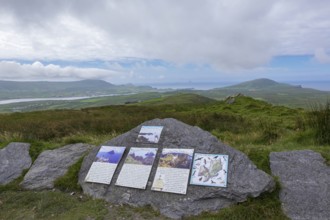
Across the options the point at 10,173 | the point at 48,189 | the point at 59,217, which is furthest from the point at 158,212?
the point at 10,173

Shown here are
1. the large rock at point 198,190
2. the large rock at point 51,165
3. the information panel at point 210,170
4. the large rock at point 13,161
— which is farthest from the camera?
the large rock at point 13,161

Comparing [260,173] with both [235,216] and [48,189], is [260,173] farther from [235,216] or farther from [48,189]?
[48,189]

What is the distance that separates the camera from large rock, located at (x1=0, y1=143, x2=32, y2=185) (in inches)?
259

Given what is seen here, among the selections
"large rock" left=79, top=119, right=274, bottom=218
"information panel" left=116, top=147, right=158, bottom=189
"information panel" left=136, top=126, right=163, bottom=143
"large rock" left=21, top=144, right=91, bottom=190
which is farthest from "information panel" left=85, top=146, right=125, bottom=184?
"large rock" left=21, top=144, right=91, bottom=190

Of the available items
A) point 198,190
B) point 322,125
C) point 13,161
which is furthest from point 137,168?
point 322,125

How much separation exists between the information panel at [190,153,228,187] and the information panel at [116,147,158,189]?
39.9 inches

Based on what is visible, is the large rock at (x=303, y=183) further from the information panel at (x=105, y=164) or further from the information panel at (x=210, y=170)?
the information panel at (x=105, y=164)

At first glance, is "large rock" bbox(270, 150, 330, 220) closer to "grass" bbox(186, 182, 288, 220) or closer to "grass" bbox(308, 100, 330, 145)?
"grass" bbox(186, 182, 288, 220)

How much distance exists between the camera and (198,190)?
16.6 ft

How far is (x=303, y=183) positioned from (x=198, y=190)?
2.11 metres

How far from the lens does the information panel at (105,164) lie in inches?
230

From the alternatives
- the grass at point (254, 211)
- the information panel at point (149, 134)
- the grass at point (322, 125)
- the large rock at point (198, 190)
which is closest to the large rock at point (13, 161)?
the large rock at point (198, 190)

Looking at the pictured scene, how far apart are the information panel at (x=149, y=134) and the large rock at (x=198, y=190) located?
191 millimetres

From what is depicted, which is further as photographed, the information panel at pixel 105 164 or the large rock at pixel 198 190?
the information panel at pixel 105 164
